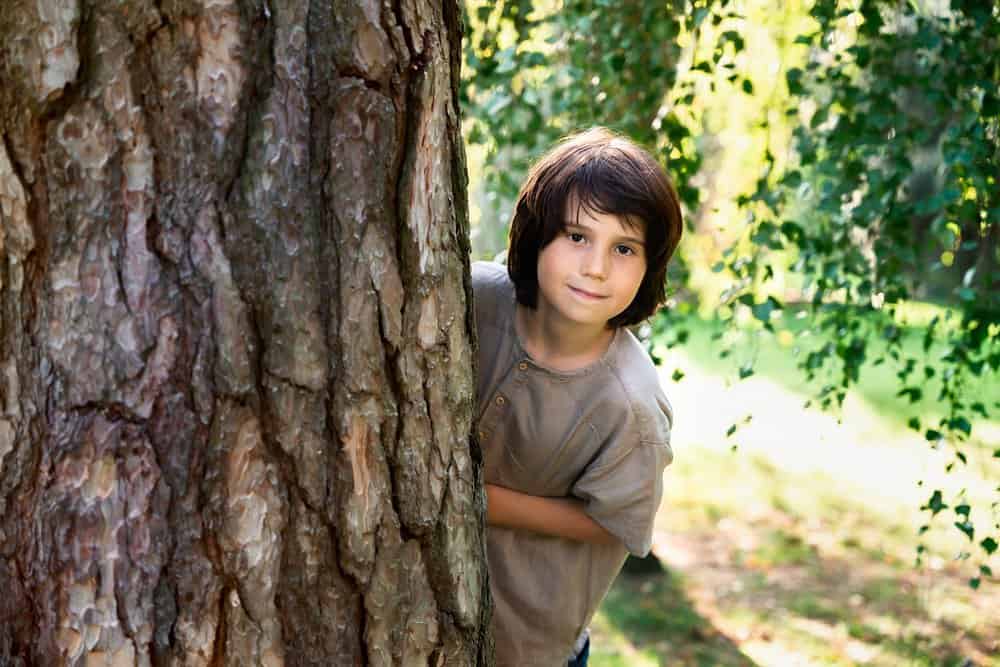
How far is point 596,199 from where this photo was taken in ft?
5.78

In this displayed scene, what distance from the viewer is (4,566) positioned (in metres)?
1.14

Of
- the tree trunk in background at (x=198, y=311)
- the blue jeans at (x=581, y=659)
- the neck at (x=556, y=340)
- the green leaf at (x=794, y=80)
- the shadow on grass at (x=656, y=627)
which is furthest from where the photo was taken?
the shadow on grass at (x=656, y=627)

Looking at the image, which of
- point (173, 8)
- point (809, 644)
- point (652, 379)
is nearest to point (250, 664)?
point (173, 8)

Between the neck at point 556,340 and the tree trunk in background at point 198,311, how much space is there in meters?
0.62

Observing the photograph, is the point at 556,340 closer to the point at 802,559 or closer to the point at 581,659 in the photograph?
the point at 581,659

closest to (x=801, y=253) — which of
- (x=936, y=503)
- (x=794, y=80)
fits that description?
(x=794, y=80)

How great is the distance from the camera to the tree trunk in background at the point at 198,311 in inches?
43.1

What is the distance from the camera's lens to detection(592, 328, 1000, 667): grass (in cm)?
405

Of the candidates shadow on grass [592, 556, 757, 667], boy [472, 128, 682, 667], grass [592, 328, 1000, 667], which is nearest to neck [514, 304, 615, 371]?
boy [472, 128, 682, 667]

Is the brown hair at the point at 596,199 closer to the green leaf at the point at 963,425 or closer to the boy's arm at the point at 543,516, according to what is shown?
the boy's arm at the point at 543,516

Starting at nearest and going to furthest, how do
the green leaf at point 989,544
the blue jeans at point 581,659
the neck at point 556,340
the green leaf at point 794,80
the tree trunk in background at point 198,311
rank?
the tree trunk in background at point 198,311
the neck at point 556,340
the blue jeans at point 581,659
the green leaf at point 989,544
the green leaf at point 794,80

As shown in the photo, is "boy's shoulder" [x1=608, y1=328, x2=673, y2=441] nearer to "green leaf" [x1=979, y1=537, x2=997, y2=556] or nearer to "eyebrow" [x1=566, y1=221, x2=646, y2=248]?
"eyebrow" [x1=566, y1=221, x2=646, y2=248]

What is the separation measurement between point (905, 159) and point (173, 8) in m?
2.27

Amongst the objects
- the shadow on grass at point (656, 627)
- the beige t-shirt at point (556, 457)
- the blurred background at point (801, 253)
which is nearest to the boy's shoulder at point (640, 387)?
the beige t-shirt at point (556, 457)
